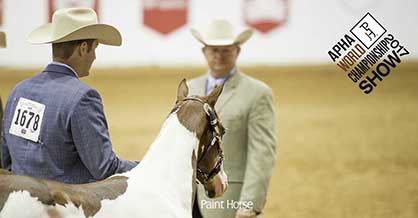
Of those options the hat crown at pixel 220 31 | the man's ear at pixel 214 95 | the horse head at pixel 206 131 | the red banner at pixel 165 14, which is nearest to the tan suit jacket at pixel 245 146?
the hat crown at pixel 220 31

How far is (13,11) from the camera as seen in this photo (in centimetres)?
1056

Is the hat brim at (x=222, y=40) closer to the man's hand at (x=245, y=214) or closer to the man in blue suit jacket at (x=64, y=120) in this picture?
the man's hand at (x=245, y=214)

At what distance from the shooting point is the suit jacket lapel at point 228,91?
15.2 feet

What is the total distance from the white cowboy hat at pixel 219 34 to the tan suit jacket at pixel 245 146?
0.38 m

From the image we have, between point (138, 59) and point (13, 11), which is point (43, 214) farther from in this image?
point (138, 59)

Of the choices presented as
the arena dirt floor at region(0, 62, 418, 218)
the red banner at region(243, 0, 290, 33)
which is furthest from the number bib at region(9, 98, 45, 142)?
the red banner at region(243, 0, 290, 33)

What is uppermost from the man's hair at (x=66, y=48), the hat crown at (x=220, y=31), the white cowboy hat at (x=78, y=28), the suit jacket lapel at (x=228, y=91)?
the white cowboy hat at (x=78, y=28)

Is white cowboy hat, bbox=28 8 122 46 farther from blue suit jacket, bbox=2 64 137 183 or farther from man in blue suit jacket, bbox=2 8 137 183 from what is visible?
blue suit jacket, bbox=2 64 137 183

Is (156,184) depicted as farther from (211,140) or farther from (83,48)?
(83,48)

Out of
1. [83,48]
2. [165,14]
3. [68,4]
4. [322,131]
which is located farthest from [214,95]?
[165,14]

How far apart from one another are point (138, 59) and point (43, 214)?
8.95m

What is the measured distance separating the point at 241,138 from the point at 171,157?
1460 mm

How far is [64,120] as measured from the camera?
3.17m

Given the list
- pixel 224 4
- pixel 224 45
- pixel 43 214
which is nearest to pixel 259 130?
pixel 224 45
